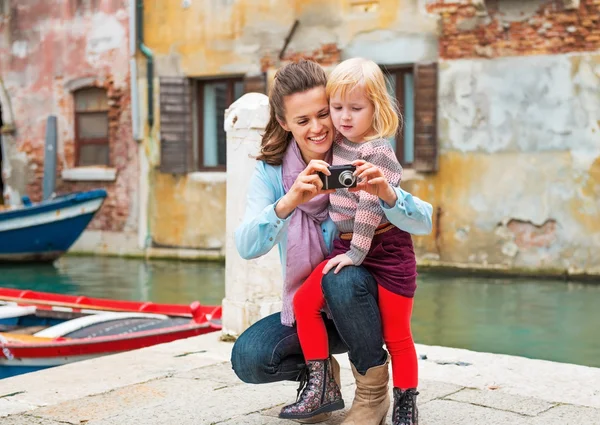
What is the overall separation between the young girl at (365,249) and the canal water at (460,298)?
13.6 ft

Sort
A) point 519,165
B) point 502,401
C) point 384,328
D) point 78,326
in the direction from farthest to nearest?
1. point 519,165
2. point 78,326
3. point 502,401
4. point 384,328

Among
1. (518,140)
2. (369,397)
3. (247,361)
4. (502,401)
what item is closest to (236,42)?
(518,140)

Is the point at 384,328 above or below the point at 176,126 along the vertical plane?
below

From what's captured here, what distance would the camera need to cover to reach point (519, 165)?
1205 centimetres

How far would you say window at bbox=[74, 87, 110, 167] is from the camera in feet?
50.1

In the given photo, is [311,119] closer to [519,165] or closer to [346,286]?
[346,286]

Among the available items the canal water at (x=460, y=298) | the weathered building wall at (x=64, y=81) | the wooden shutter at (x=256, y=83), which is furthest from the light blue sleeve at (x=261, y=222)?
the weathered building wall at (x=64, y=81)

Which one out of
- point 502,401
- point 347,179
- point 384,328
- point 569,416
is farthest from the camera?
point 502,401

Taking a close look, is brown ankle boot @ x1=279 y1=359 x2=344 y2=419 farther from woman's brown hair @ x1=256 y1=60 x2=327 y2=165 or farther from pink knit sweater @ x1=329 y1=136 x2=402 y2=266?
woman's brown hair @ x1=256 y1=60 x2=327 y2=165

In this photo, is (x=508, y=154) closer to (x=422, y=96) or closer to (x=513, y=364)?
(x=422, y=96)

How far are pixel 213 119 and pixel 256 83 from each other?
1.03 m

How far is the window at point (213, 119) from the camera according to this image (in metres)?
14.2

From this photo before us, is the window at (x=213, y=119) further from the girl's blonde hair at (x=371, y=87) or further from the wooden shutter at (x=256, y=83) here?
the girl's blonde hair at (x=371, y=87)

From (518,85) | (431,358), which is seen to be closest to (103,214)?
(518,85)
